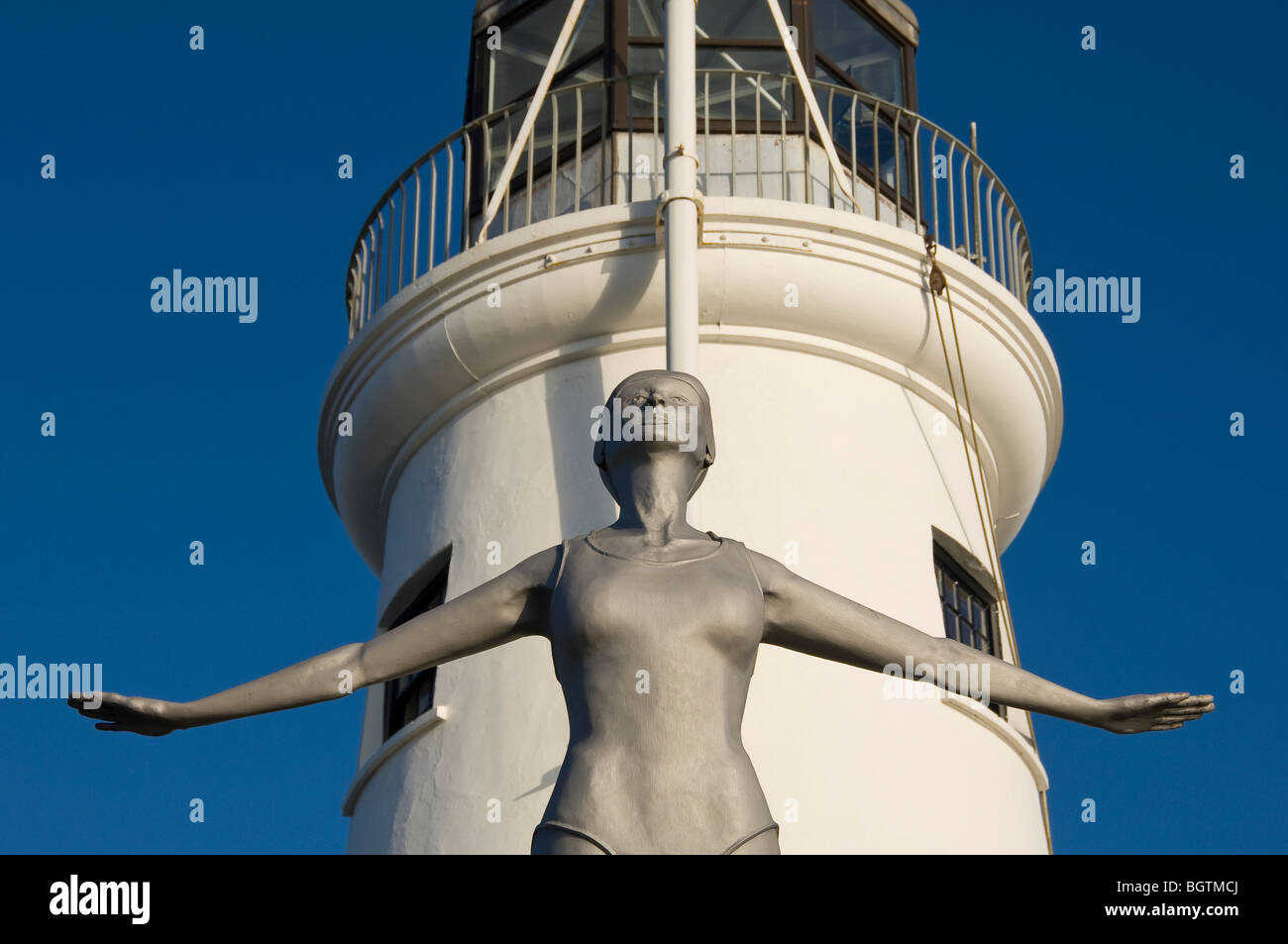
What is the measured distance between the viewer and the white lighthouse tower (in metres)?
12.7

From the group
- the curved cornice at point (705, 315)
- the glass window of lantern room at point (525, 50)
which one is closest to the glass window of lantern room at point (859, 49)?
the glass window of lantern room at point (525, 50)

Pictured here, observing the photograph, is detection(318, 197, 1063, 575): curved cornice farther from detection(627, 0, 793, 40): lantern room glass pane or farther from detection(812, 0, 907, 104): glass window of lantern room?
detection(812, 0, 907, 104): glass window of lantern room

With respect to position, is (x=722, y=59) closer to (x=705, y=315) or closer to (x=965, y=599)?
(x=705, y=315)

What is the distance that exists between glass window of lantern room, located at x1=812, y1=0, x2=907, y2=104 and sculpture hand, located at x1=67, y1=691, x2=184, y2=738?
1171cm

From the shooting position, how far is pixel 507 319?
1408 cm

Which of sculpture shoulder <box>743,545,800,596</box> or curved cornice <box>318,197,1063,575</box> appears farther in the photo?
curved cornice <box>318,197,1063,575</box>

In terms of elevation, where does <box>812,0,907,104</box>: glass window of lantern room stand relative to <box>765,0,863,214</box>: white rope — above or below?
above

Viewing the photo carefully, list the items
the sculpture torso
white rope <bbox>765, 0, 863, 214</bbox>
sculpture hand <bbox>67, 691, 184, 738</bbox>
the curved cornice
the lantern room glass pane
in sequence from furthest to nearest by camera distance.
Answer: the lantern room glass pane → white rope <bbox>765, 0, 863, 214</bbox> → the curved cornice → sculpture hand <bbox>67, 691, 184, 738</bbox> → the sculpture torso

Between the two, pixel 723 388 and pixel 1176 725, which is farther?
pixel 723 388

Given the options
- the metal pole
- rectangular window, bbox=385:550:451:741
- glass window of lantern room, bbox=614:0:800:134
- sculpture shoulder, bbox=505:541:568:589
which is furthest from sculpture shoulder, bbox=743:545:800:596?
glass window of lantern room, bbox=614:0:800:134
